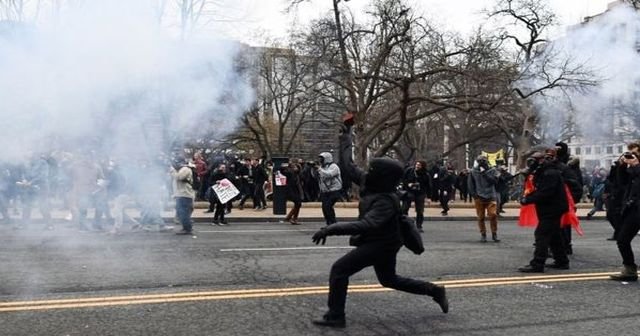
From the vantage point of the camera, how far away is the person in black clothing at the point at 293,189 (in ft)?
51.0

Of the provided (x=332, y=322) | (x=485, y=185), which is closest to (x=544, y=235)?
(x=485, y=185)

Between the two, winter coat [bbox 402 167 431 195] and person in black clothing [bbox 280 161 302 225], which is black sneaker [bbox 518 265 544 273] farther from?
person in black clothing [bbox 280 161 302 225]

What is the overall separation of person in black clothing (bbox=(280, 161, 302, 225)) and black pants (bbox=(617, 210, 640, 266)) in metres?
8.62

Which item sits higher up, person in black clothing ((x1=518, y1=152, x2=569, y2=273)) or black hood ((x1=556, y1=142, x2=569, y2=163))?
black hood ((x1=556, y1=142, x2=569, y2=163))

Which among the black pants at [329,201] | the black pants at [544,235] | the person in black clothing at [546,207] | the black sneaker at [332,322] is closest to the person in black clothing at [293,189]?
the black pants at [329,201]

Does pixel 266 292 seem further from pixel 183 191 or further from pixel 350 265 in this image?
pixel 183 191

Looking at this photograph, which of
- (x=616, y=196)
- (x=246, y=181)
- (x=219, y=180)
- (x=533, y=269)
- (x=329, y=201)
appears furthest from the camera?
(x=246, y=181)

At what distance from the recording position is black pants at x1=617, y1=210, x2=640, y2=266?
311 inches

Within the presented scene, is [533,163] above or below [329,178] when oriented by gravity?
above

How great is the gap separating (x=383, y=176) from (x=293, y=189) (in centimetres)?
1028

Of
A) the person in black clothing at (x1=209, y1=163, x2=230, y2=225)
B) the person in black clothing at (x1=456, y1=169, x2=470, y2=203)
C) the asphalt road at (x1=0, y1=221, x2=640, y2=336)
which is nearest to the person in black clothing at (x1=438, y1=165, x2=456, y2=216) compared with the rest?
the person in black clothing at (x1=456, y1=169, x2=470, y2=203)

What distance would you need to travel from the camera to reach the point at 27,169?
32.6 feet

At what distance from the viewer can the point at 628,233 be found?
26.3 feet

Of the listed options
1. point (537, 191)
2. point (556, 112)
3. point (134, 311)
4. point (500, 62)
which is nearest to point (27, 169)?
point (134, 311)
